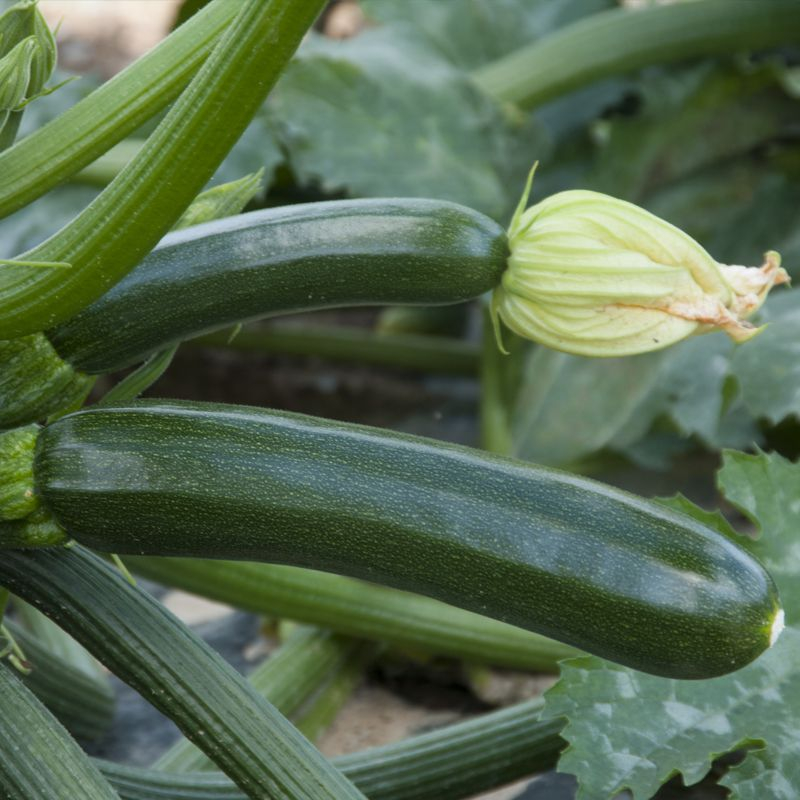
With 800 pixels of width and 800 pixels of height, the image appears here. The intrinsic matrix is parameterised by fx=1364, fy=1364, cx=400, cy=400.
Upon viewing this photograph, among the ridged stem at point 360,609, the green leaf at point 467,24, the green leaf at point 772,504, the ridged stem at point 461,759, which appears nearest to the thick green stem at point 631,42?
the green leaf at point 467,24

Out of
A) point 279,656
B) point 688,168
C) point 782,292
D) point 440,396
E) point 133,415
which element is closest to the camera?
point 133,415

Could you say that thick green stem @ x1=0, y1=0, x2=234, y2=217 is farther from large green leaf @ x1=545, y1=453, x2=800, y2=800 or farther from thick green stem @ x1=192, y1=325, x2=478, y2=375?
thick green stem @ x1=192, y1=325, x2=478, y2=375

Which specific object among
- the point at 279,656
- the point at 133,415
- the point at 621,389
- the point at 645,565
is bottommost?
the point at 621,389

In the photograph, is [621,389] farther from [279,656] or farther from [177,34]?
[177,34]

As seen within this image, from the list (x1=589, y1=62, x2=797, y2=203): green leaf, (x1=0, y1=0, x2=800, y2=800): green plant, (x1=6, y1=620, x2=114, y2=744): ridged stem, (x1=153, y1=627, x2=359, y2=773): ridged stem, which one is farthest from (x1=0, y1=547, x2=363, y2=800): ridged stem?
(x1=589, y1=62, x2=797, y2=203): green leaf

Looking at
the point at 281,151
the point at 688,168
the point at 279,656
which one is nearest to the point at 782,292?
the point at 688,168

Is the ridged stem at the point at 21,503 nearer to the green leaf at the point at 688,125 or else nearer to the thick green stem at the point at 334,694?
the thick green stem at the point at 334,694

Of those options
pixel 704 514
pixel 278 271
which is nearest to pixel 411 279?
pixel 278 271
